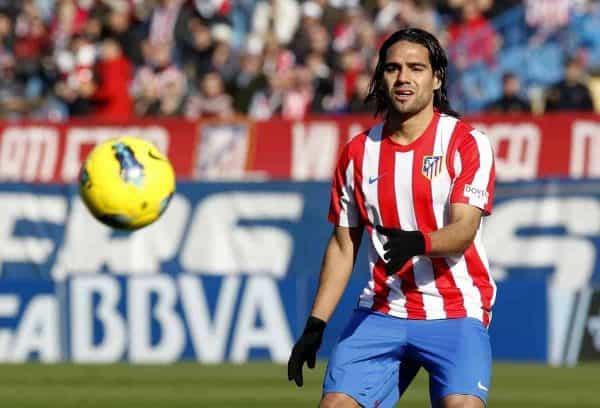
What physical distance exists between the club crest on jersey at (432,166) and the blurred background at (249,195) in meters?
5.38

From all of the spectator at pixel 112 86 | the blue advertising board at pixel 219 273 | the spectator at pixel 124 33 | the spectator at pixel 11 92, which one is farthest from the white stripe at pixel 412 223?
the spectator at pixel 11 92

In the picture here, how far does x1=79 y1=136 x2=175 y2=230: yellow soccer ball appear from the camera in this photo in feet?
28.6

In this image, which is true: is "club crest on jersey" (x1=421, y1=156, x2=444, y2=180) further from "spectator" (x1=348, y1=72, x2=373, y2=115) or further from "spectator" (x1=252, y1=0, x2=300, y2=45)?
"spectator" (x1=252, y1=0, x2=300, y2=45)

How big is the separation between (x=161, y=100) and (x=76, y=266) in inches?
172

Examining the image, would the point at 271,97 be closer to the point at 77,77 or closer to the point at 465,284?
the point at 77,77

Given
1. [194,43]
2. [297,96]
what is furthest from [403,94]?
[194,43]

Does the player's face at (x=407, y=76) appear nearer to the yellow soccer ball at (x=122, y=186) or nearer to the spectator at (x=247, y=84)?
the yellow soccer ball at (x=122, y=186)

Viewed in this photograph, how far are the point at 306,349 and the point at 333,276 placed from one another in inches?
13.9

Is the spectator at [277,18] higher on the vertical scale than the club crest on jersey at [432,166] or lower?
lower

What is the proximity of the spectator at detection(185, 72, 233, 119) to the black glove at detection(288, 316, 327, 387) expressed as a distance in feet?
42.2

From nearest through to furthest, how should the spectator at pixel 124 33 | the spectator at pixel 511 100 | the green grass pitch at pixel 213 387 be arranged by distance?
the green grass pitch at pixel 213 387 < the spectator at pixel 511 100 < the spectator at pixel 124 33

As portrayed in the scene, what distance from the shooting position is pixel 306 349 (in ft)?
21.2

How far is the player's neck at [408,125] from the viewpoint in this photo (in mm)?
6453

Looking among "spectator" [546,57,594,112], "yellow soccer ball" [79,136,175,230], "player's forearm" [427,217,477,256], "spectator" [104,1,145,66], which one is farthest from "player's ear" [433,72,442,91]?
"spectator" [104,1,145,66]
